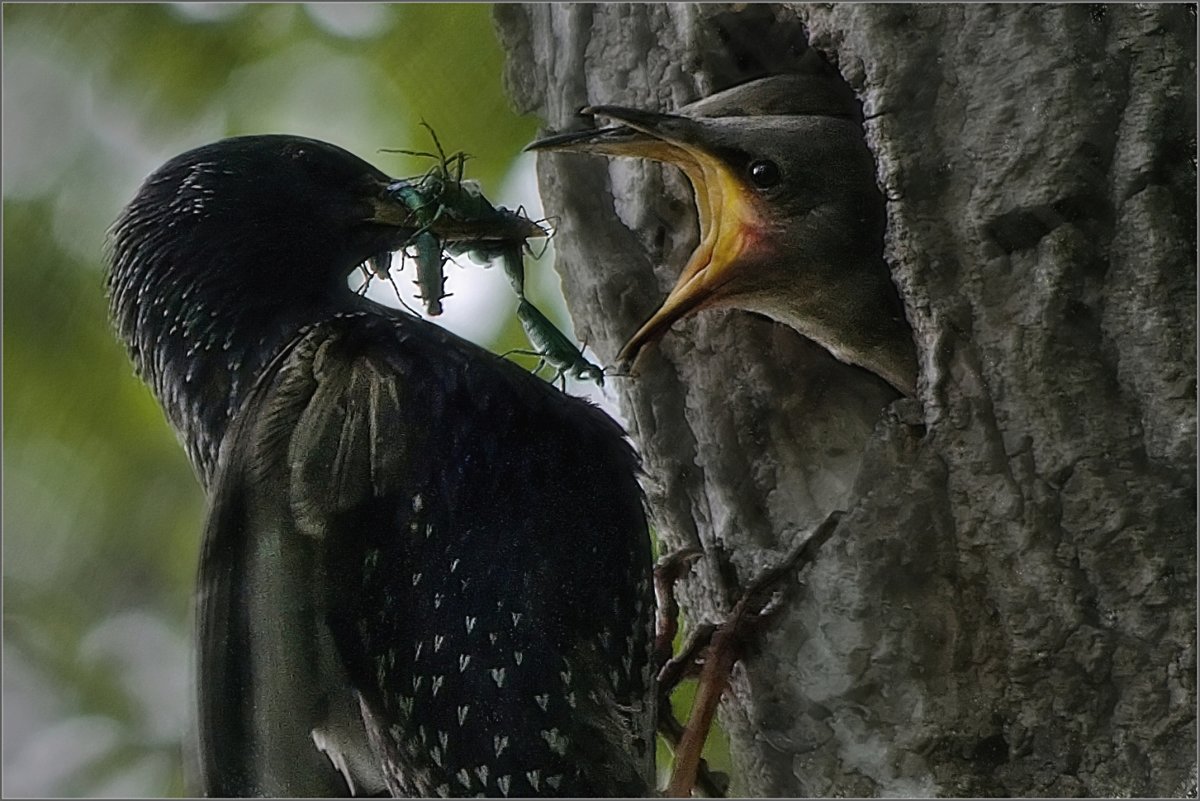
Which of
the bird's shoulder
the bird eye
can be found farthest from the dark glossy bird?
the bird's shoulder

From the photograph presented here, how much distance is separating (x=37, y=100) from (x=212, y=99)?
7.3 inches

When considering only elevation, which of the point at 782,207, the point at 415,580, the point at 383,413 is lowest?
the point at 415,580

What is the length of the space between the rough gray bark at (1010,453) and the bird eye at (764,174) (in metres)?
0.09

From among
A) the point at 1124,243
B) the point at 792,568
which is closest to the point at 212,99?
the point at 792,568

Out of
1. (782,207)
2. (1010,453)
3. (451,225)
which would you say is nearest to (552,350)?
(451,225)

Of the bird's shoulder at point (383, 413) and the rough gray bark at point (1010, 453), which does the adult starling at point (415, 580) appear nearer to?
the bird's shoulder at point (383, 413)

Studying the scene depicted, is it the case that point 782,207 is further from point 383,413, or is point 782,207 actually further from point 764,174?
point 383,413

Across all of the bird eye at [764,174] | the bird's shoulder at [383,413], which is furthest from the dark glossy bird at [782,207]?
the bird's shoulder at [383,413]

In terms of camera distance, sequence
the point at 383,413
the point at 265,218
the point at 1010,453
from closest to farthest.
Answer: the point at 1010,453 → the point at 383,413 → the point at 265,218

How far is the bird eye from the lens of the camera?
43.1 inches

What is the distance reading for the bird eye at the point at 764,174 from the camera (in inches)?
43.1

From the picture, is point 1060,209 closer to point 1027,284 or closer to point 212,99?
point 1027,284

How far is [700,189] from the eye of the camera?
3.72 feet

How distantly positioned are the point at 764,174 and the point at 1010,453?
1.08 ft
